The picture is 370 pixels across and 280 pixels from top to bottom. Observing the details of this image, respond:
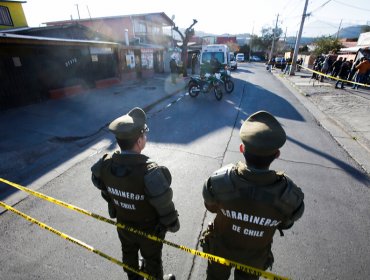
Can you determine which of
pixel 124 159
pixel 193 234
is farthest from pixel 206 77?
pixel 124 159

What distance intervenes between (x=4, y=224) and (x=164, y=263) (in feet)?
8.49

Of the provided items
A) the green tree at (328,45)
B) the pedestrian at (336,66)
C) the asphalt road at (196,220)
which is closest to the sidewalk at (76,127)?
the asphalt road at (196,220)

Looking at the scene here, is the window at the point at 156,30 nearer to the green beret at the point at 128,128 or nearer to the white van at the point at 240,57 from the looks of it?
the white van at the point at 240,57

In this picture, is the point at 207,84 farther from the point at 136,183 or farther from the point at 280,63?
the point at 280,63

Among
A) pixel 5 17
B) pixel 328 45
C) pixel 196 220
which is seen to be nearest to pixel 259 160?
pixel 196 220

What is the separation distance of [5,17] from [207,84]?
21932 mm

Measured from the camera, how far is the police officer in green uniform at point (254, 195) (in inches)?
57.2

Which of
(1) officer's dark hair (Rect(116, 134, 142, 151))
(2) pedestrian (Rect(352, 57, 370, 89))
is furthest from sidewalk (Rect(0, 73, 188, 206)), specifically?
(2) pedestrian (Rect(352, 57, 370, 89))

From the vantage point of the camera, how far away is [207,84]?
1116 centimetres

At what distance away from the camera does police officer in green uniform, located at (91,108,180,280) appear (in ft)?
5.77

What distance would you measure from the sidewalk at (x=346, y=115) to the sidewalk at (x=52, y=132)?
22.9ft

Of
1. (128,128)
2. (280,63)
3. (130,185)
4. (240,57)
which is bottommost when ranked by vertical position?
(240,57)

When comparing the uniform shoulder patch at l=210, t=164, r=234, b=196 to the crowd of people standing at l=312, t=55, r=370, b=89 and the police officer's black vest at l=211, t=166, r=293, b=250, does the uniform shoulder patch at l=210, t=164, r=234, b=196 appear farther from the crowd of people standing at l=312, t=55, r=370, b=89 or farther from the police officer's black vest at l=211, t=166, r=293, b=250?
the crowd of people standing at l=312, t=55, r=370, b=89

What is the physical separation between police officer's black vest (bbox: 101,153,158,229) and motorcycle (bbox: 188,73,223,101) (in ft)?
31.7
